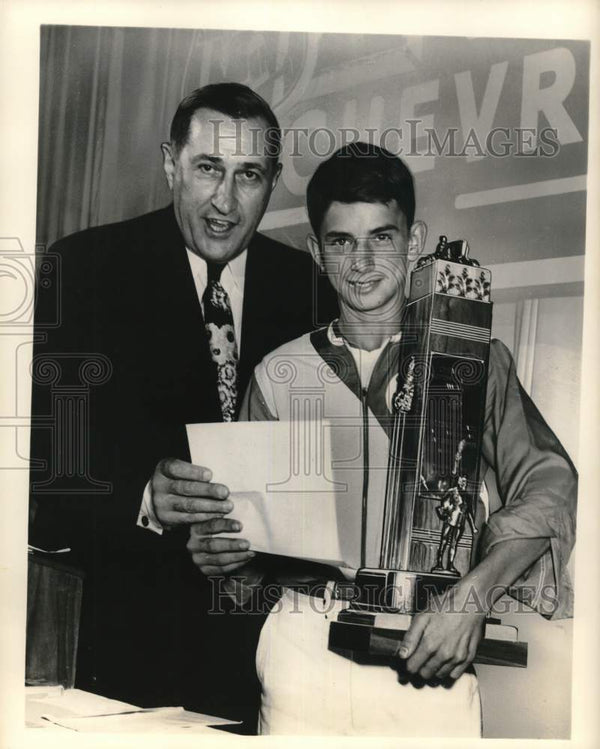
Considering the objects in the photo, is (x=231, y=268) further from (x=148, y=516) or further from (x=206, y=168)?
(x=148, y=516)

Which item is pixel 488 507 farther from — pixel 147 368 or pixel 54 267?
pixel 54 267

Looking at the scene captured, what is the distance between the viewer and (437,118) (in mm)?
2342

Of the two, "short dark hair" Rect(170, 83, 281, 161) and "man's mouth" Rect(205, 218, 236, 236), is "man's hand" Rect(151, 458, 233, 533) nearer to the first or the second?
"man's mouth" Rect(205, 218, 236, 236)

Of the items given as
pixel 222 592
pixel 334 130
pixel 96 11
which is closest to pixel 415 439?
pixel 222 592

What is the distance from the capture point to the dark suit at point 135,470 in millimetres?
2289

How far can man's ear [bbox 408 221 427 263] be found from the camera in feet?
7.66

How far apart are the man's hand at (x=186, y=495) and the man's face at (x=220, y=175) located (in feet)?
2.33

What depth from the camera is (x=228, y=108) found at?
7.64 feet

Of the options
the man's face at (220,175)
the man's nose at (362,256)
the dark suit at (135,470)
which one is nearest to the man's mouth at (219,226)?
the man's face at (220,175)

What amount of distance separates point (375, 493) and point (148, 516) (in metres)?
0.68

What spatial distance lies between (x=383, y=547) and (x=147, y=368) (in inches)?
34.8

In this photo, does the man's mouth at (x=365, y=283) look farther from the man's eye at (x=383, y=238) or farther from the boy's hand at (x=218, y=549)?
the boy's hand at (x=218, y=549)

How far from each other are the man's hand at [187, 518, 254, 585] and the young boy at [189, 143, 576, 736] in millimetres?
22

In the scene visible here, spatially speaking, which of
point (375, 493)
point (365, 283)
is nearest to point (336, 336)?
point (365, 283)
